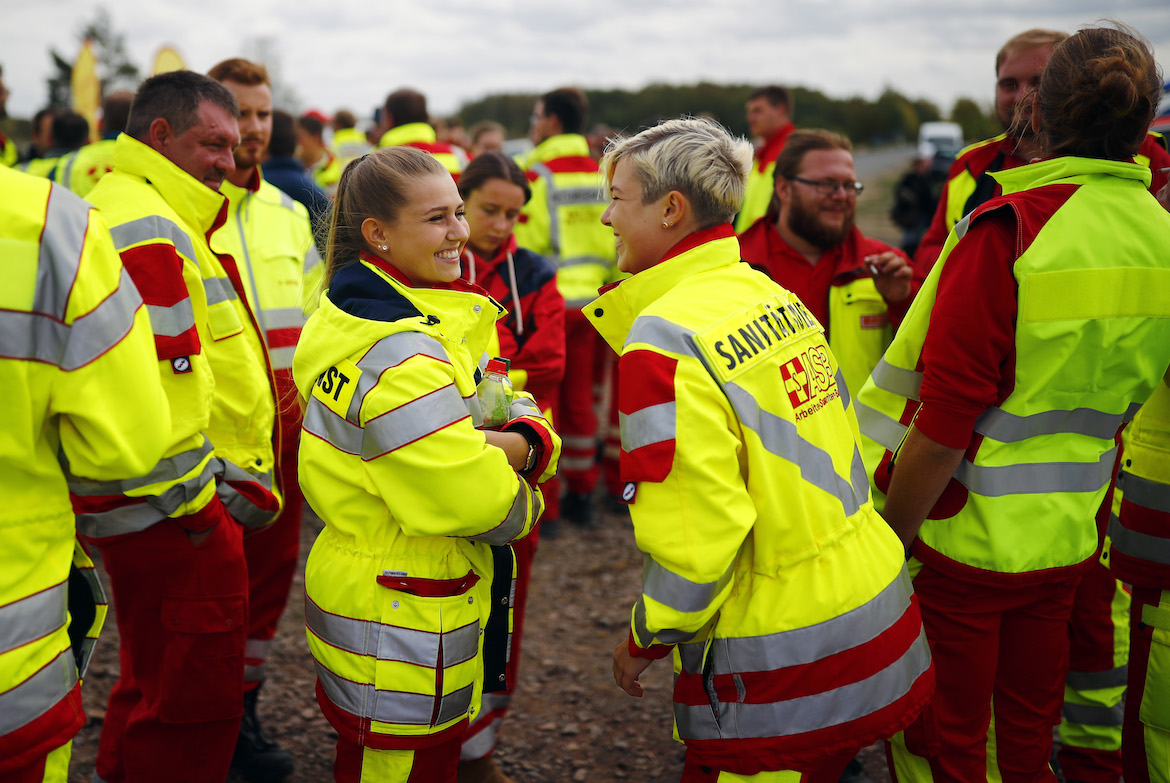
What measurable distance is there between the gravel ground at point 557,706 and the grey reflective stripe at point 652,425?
2.25m

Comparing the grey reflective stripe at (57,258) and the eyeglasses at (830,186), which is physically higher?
the eyeglasses at (830,186)

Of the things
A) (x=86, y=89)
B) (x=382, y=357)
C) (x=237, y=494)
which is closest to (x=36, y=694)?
(x=382, y=357)

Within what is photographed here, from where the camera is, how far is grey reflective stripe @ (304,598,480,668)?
2.22 meters

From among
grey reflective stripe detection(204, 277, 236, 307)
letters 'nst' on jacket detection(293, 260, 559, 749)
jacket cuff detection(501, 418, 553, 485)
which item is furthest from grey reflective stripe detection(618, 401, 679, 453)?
grey reflective stripe detection(204, 277, 236, 307)

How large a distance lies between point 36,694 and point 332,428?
0.84 meters

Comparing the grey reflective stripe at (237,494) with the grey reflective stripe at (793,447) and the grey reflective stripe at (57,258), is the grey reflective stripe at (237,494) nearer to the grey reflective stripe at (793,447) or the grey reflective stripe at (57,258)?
the grey reflective stripe at (57,258)

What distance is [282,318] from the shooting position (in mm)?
3777

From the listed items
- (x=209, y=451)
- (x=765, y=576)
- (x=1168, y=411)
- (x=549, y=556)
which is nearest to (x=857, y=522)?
(x=765, y=576)

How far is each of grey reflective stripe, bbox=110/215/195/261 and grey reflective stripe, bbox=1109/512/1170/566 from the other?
3226 mm

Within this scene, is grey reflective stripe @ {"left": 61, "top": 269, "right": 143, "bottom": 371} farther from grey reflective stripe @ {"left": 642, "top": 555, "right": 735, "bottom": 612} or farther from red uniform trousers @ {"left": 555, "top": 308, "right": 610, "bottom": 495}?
red uniform trousers @ {"left": 555, "top": 308, "right": 610, "bottom": 495}

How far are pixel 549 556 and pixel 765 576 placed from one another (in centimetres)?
419

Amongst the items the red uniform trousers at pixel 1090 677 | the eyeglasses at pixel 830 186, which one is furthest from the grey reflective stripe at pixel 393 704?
the eyeglasses at pixel 830 186

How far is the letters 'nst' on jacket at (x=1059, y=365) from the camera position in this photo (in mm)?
2238

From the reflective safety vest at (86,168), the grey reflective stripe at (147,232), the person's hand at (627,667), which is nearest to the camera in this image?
the person's hand at (627,667)
